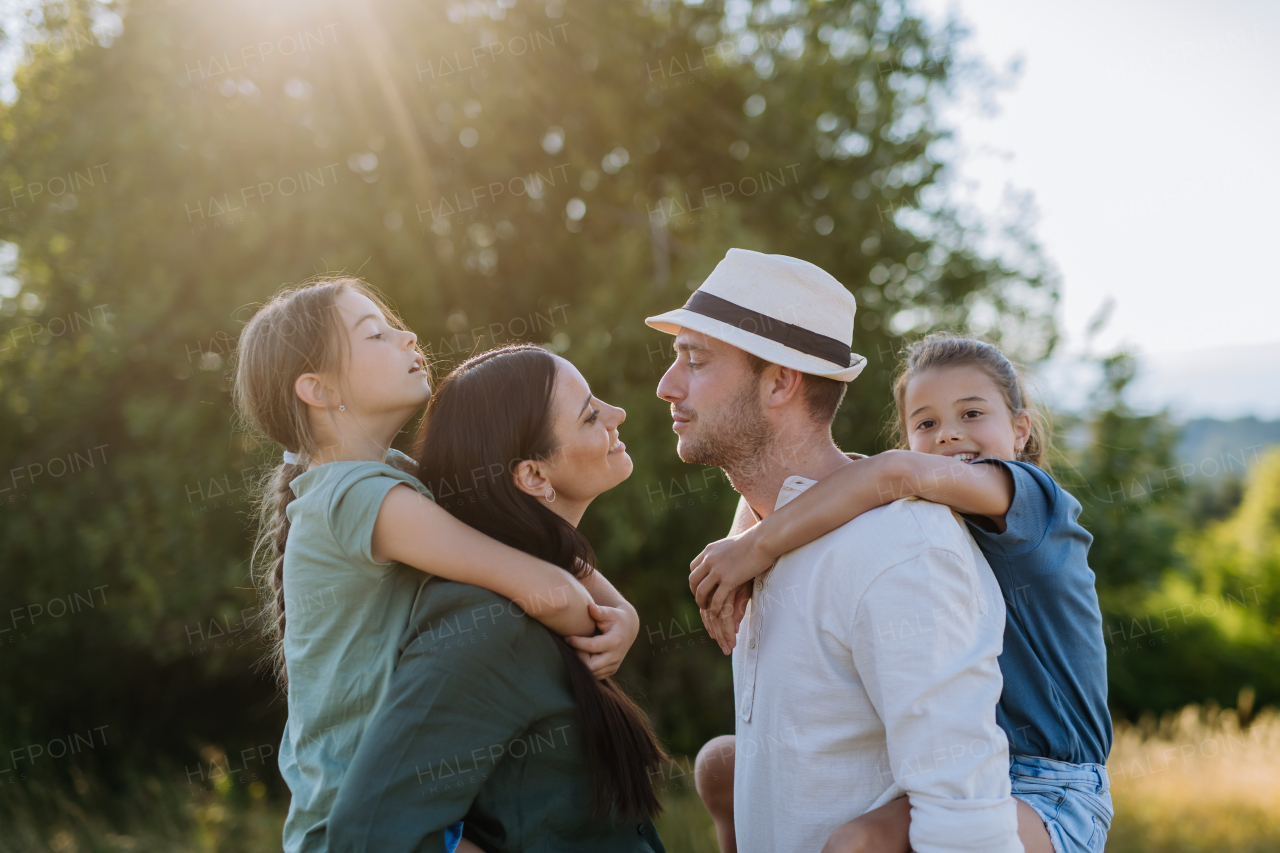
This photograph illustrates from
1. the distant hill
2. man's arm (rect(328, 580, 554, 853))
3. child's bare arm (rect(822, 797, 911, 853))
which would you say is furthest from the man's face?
the distant hill

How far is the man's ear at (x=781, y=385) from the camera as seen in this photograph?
215 centimetres

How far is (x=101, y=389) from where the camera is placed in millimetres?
7914

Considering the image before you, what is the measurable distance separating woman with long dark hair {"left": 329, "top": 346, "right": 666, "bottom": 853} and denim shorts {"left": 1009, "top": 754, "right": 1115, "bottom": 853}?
34.8 inches

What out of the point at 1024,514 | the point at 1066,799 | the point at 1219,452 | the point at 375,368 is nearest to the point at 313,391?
the point at 375,368

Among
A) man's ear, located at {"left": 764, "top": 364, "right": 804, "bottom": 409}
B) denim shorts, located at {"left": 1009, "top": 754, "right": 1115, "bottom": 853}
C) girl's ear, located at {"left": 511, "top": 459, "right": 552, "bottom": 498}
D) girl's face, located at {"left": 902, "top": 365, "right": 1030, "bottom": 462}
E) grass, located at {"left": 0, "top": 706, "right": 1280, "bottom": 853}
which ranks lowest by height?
grass, located at {"left": 0, "top": 706, "right": 1280, "bottom": 853}

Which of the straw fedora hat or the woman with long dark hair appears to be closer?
the woman with long dark hair

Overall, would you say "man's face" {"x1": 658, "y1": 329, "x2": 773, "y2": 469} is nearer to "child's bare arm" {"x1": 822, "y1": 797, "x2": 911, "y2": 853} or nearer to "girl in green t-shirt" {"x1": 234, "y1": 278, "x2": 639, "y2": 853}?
"girl in green t-shirt" {"x1": 234, "y1": 278, "x2": 639, "y2": 853}

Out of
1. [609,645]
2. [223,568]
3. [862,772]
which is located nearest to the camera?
[862,772]

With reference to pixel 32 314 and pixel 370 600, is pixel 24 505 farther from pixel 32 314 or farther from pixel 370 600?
pixel 370 600

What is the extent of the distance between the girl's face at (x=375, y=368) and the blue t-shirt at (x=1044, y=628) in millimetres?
1615

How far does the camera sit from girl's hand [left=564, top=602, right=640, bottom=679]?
80.6 inches

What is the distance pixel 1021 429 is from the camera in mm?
2781

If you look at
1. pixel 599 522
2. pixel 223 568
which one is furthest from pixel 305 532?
pixel 223 568

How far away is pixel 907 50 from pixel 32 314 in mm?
8938
